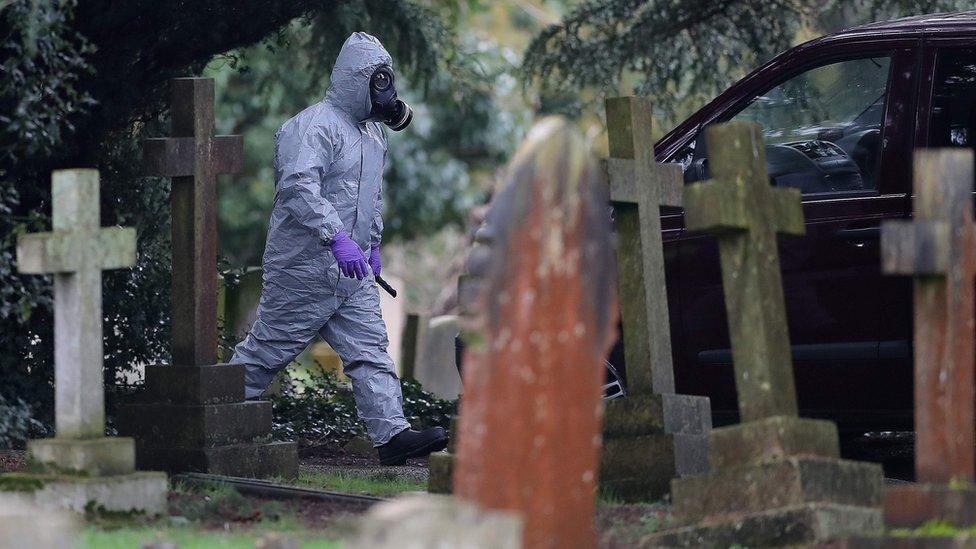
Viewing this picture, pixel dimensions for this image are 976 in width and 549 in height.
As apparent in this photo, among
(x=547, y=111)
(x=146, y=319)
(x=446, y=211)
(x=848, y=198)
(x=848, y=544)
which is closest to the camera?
(x=848, y=544)

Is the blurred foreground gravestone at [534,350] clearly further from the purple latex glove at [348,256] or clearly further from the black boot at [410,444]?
the black boot at [410,444]

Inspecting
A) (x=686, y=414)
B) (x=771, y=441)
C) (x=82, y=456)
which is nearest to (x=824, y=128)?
(x=686, y=414)

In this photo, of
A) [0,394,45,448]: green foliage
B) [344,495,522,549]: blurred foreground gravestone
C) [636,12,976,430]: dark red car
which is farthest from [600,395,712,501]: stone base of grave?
[344,495,522,549]: blurred foreground gravestone

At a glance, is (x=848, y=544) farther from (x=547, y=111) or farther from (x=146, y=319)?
(x=547, y=111)

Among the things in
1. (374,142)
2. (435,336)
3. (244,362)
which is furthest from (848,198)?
(435,336)

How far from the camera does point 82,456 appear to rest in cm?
560

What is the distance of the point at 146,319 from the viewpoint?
8961mm

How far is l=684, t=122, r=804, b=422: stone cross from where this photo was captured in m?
5.29

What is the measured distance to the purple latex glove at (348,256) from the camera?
7465 mm

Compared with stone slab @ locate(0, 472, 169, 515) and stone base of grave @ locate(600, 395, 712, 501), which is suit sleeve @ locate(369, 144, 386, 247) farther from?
stone slab @ locate(0, 472, 169, 515)

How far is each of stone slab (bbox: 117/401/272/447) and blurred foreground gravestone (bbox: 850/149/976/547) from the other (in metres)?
3.38

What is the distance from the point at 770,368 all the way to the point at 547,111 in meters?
14.1

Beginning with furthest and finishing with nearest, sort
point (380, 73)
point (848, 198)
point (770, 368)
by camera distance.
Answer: point (380, 73)
point (848, 198)
point (770, 368)

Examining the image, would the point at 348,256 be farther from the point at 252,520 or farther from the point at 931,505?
the point at 931,505
